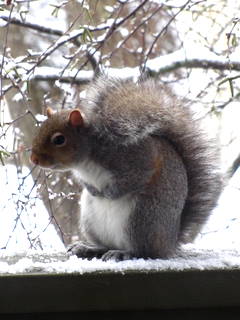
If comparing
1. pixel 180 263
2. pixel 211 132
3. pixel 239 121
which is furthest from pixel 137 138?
pixel 239 121

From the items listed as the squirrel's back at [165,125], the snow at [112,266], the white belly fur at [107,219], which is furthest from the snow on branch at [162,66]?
the snow at [112,266]

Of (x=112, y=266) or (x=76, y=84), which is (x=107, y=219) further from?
(x=76, y=84)

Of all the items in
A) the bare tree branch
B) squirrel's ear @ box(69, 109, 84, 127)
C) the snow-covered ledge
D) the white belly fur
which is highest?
the bare tree branch

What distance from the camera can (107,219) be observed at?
1.59 metres

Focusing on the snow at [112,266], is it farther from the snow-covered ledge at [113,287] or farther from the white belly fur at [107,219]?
the white belly fur at [107,219]

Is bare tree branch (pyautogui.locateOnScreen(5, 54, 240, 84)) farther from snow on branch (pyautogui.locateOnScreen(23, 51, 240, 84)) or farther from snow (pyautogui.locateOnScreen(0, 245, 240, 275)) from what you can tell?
snow (pyautogui.locateOnScreen(0, 245, 240, 275))

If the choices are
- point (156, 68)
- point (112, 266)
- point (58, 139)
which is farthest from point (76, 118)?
point (156, 68)

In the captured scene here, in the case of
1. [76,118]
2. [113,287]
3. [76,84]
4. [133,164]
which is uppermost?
[76,84]

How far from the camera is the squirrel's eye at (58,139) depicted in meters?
1.54

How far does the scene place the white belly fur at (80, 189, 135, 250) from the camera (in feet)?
5.02

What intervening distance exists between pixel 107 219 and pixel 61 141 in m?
0.23

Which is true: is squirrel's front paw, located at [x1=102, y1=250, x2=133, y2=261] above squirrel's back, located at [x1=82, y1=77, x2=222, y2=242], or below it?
Result: below

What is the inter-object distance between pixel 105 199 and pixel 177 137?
253 mm


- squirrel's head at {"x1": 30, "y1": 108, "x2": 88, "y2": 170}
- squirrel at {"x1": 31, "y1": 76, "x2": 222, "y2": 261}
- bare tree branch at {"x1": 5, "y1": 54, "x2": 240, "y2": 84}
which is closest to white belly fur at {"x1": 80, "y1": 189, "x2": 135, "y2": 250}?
squirrel at {"x1": 31, "y1": 76, "x2": 222, "y2": 261}
